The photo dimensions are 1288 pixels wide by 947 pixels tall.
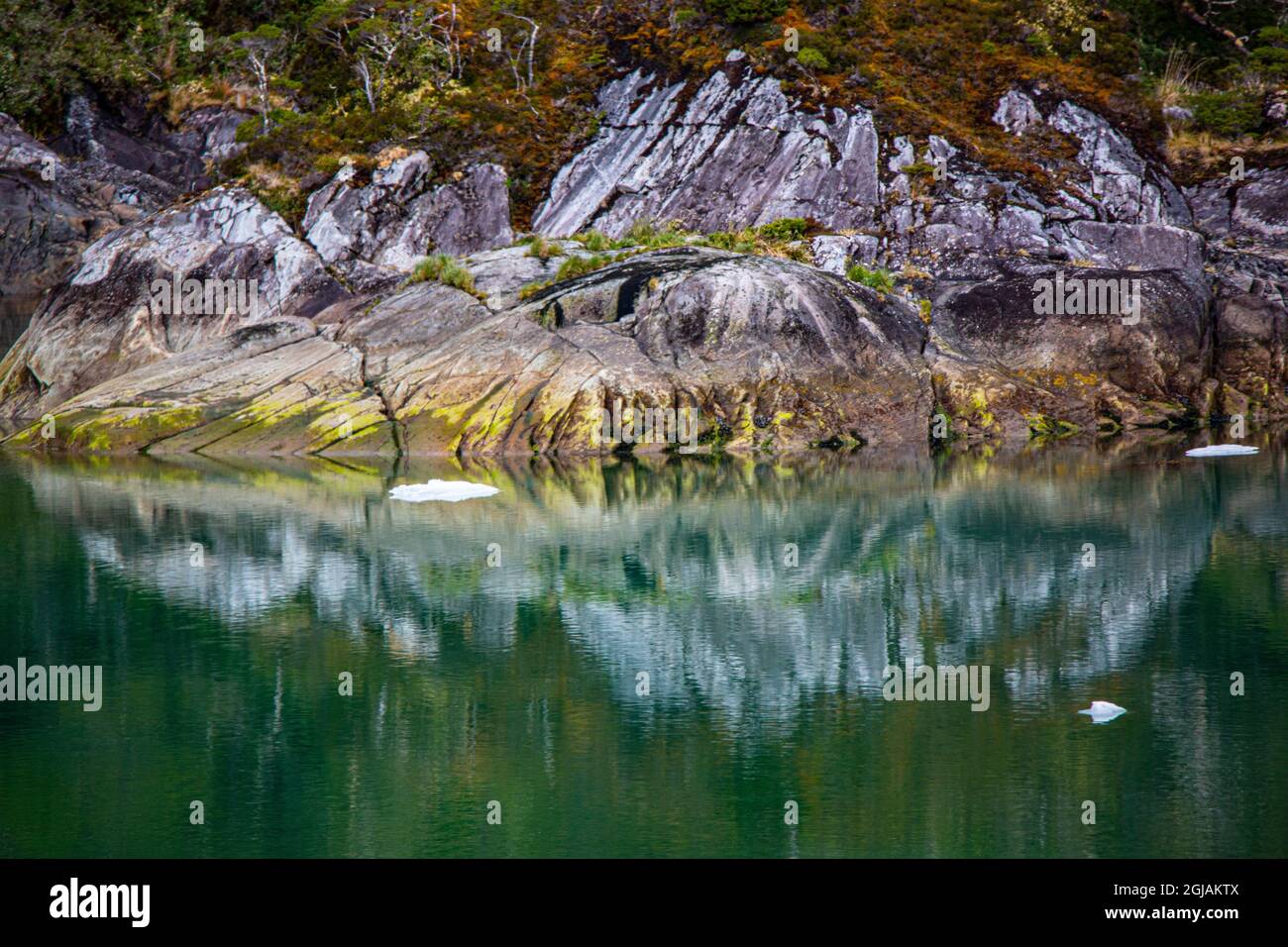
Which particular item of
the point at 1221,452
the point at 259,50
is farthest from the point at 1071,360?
the point at 259,50

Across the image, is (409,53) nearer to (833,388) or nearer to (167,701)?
(833,388)

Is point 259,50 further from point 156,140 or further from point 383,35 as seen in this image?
point 383,35

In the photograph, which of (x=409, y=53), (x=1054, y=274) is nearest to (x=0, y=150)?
(x=409, y=53)

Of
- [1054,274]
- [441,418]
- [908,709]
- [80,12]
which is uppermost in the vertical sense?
[80,12]

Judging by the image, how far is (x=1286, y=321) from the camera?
152ft

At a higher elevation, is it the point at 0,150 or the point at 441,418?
the point at 0,150

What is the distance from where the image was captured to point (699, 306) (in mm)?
42156

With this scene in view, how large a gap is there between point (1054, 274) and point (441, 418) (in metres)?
21.5

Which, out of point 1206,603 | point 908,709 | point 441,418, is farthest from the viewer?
point 441,418

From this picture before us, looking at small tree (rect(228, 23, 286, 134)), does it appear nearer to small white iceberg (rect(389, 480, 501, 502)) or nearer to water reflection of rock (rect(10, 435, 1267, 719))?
water reflection of rock (rect(10, 435, 1267, 719))

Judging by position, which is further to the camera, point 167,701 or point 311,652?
point 311,652

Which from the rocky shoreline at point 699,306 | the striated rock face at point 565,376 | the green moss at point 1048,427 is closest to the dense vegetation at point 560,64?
the rocky shoreline at point 699,306

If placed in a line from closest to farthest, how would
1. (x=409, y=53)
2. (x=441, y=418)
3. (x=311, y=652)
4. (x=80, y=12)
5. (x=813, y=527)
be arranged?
(x=311, y=652)
(x=813, y=527)
(x=441, y=418)
(x=409, y=53)
(x=80, y=12)
